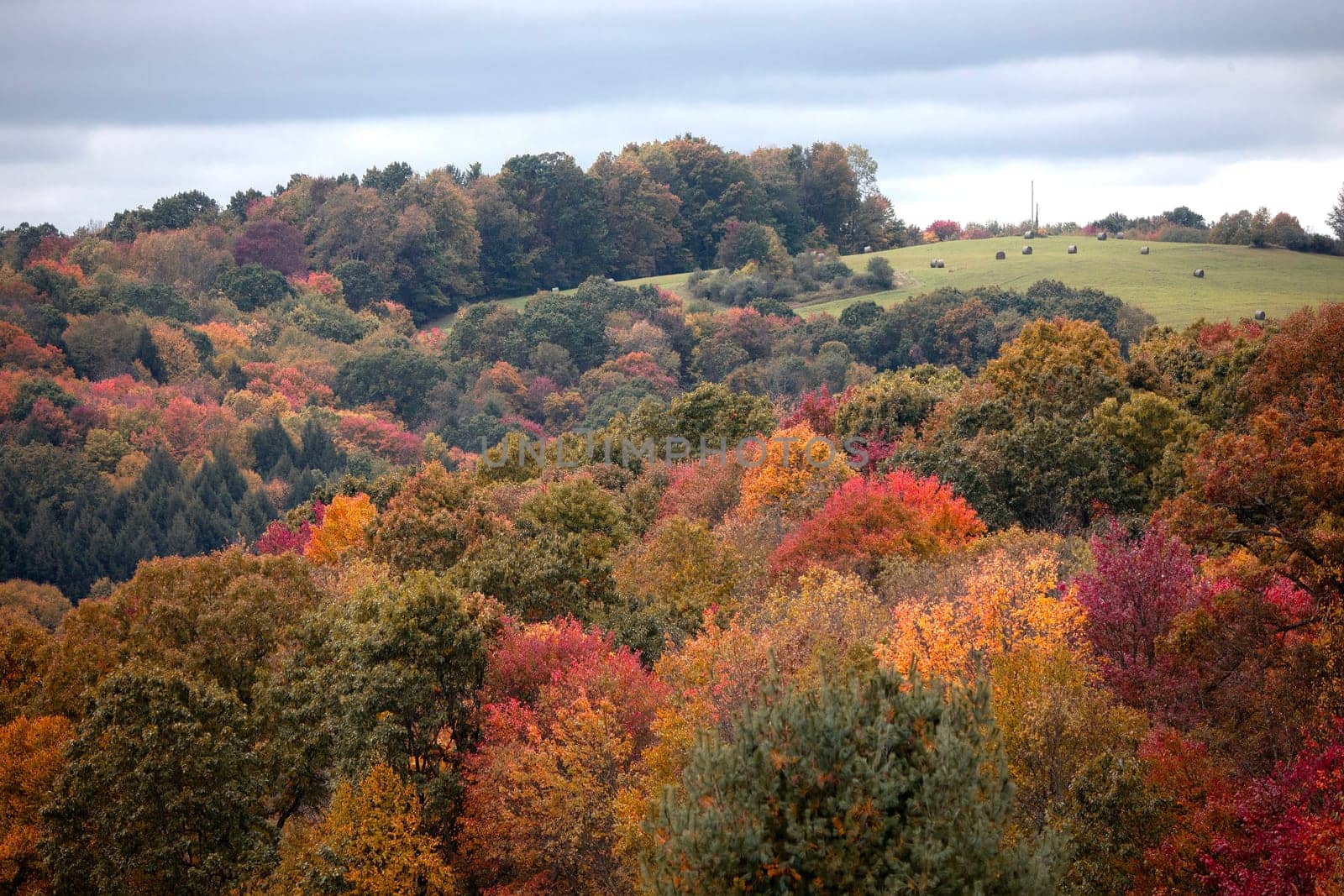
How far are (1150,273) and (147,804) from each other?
4849 inches

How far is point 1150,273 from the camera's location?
136 meters

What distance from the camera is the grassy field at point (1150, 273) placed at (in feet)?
391

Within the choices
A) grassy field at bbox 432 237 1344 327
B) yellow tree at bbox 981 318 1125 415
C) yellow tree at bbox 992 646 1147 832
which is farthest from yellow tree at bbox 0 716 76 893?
grassy field at bbox 432 237 1344 327

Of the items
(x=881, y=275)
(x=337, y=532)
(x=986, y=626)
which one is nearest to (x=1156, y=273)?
(x=881, y=275)

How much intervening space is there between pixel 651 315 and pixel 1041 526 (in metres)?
103

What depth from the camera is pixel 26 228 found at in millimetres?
185750

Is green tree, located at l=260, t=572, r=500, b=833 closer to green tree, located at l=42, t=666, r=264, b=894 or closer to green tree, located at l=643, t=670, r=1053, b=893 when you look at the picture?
green tree, located at l=42, t=666, r=264, b=894

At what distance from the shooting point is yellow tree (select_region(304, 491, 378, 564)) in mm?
67875

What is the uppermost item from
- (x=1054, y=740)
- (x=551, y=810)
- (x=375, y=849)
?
(x=1054, y=740)

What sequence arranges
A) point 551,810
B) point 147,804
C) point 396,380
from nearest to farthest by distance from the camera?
point 551,810, point 147,804, point 396,380

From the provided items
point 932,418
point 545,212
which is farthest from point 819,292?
point 932,418

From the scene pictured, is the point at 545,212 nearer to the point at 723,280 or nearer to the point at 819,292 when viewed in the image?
the point at 723,280

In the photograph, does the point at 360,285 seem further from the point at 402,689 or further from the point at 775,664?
the point at 775,664

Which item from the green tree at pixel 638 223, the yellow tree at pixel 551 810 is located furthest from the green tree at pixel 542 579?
the green tree at pixel 638 223
